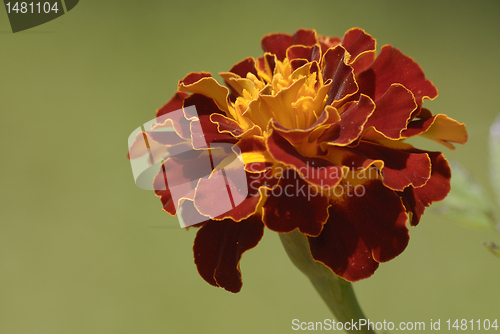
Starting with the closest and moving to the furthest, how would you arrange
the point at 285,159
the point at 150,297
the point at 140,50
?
the point at 285,159 < the point at 150,297 < the point at 140,50

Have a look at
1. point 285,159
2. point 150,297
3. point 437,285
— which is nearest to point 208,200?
point 285,159

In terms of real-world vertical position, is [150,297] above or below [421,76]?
below

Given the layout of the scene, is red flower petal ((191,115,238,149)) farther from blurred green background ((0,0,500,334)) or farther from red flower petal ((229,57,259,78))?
blurred green background ((0,0,500,334))

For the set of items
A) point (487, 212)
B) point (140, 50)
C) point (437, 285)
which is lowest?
point (437, 285)

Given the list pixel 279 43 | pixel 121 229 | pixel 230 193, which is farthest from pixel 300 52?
pixel 121 229

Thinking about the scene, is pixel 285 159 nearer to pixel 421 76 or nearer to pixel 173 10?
pixel 421 76

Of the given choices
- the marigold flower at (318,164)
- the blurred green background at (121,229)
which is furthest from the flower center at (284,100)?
the blurred green background at (121,229)
